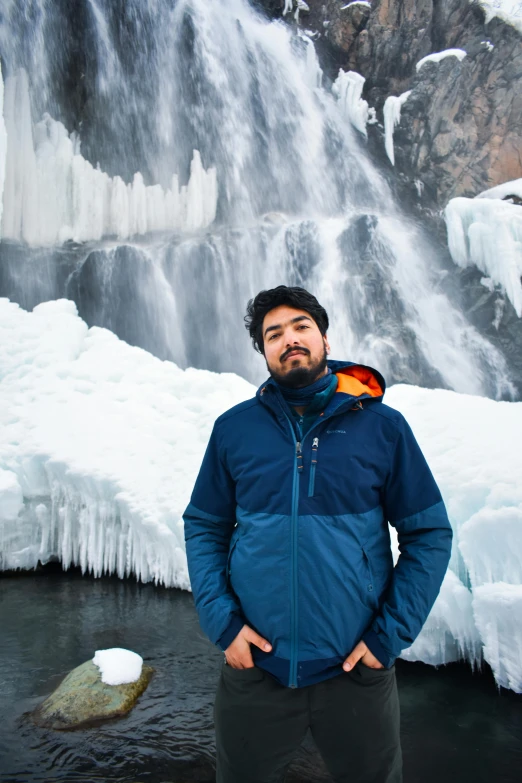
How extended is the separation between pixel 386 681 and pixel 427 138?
13.4m

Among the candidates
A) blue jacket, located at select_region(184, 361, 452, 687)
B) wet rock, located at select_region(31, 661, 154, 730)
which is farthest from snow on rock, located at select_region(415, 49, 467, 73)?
wet rock, located at select_region(31, 661, 154, 730)

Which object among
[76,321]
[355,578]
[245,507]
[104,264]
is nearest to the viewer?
[355,578]

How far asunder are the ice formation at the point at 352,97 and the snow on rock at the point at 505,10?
3332 millimetres

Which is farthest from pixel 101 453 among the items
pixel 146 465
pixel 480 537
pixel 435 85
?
pixel 435 85

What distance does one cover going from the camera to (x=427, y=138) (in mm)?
12289

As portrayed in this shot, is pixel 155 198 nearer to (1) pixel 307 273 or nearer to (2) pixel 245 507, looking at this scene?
(1) pixel 307 273

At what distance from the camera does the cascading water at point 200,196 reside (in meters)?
10.8

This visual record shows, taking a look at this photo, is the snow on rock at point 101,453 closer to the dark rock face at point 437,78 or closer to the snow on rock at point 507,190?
the snow on rock at point 507,190

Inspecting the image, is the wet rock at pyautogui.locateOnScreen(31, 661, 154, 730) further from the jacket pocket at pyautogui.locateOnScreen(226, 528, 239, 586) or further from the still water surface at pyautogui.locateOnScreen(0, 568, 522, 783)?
the jacket pocket at pyautogui.locateOnScreen(226, 528, 239, 586)

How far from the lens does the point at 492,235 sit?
10531 mm

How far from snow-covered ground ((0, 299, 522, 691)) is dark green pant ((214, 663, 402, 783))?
3.32 meters

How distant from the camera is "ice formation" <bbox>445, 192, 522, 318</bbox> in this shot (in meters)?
10.2

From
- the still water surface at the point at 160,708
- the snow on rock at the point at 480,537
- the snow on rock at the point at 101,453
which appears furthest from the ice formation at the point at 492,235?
the still water surface at the point at 160,708

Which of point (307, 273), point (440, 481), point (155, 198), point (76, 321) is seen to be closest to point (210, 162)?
point (155, 198)
